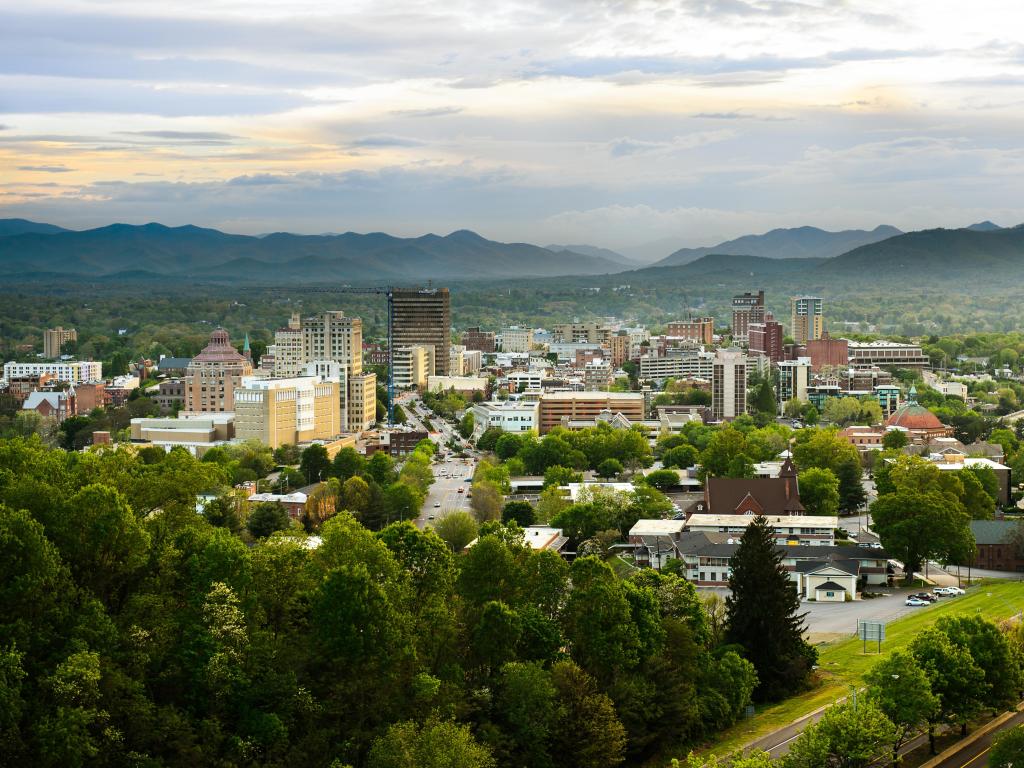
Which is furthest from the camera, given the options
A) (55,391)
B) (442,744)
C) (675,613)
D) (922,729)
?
(55,391)

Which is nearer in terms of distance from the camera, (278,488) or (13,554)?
(13,554)

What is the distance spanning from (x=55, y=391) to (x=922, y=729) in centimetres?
7091

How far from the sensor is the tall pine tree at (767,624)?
2895 cm

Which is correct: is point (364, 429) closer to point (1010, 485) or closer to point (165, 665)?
point (1010, 485)

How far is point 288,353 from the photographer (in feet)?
297

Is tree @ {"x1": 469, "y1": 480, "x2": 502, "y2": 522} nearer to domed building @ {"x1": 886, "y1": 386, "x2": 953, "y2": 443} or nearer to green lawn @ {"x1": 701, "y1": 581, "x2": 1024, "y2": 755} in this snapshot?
green lawn @ {"x1": 701, "y1": 581, "x2": 1024, "y2": 755}

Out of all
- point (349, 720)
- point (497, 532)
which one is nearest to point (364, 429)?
point (497, 532)

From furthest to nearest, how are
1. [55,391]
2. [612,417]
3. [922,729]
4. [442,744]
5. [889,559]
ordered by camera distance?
[55,391] → [612,417] → [889,559] → [922,729] → [442,744]

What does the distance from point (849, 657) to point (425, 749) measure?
1364 centimetres

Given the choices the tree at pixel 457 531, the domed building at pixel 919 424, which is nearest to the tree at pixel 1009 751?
the tree at pixel 457 531

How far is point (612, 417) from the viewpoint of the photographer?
255ft

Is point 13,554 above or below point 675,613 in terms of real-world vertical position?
above

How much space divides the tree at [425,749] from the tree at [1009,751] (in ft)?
25.8

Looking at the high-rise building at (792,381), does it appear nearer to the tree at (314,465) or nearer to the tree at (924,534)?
the tree at (314,465)
